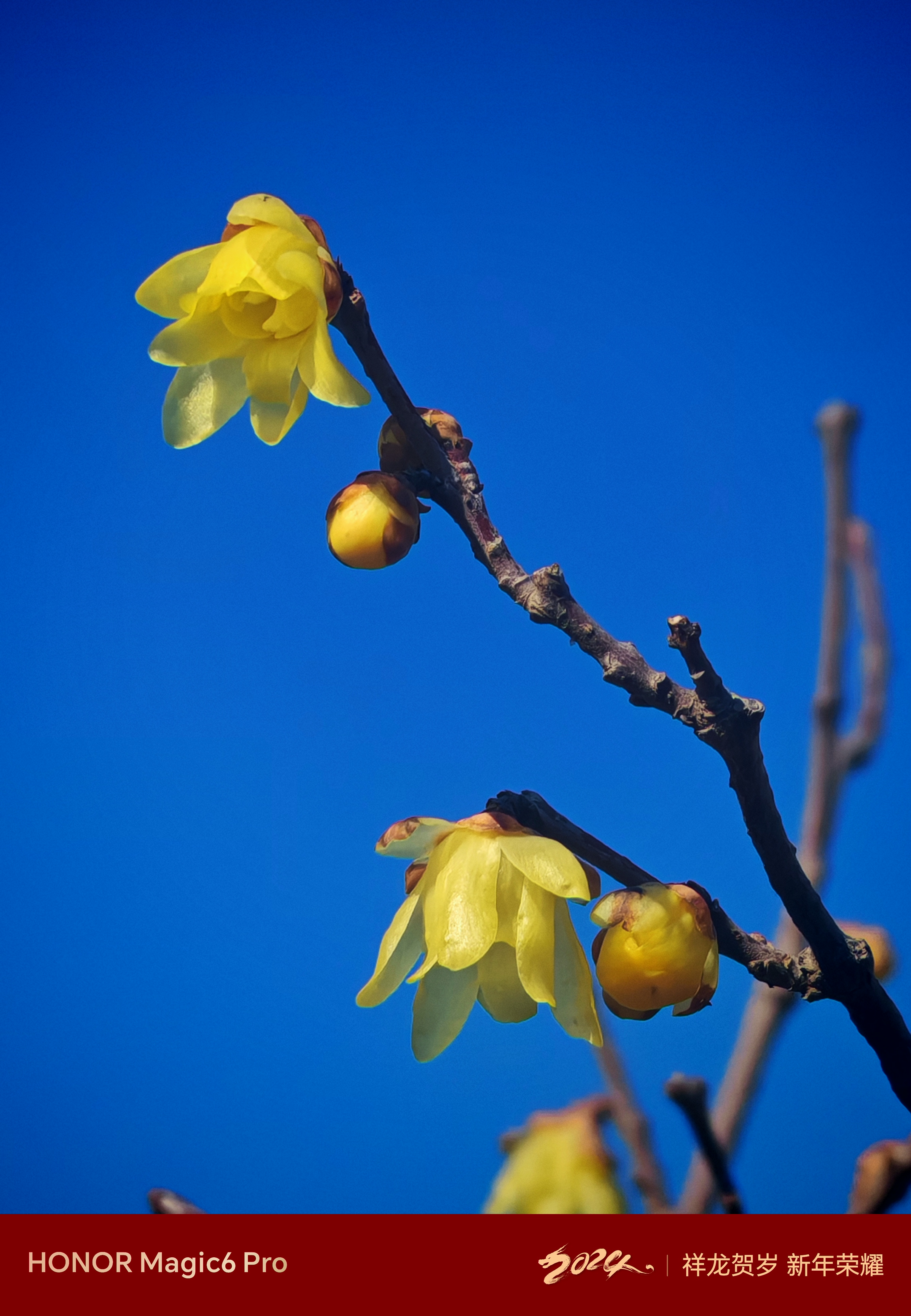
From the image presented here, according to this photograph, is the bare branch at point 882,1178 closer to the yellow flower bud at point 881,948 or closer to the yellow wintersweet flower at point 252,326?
the yellow flower bud at point 881,948

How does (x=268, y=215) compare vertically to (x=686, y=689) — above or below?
above

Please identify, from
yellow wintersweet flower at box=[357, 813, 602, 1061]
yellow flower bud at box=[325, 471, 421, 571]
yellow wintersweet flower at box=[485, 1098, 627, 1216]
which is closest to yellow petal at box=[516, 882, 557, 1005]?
yellow wintersweet flower at box=[357, 813, 602, 1061]

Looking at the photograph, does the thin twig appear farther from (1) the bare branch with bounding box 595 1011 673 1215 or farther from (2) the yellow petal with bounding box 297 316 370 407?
(2) the yellow petal with bounding box 297 316 370 407

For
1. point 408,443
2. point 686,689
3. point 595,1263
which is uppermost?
point 408,443

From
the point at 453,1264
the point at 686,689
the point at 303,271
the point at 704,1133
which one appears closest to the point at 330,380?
the point at 303,271

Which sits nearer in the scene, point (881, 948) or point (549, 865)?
point (549, 865)

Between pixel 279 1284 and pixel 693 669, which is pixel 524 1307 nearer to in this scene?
pixel 279 1284

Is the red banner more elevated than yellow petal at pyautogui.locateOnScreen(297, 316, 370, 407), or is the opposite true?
yellow petal at pyautogui.locateOnScreen(297, 316, 370, 407)

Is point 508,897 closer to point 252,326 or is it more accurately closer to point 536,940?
point 536,940
